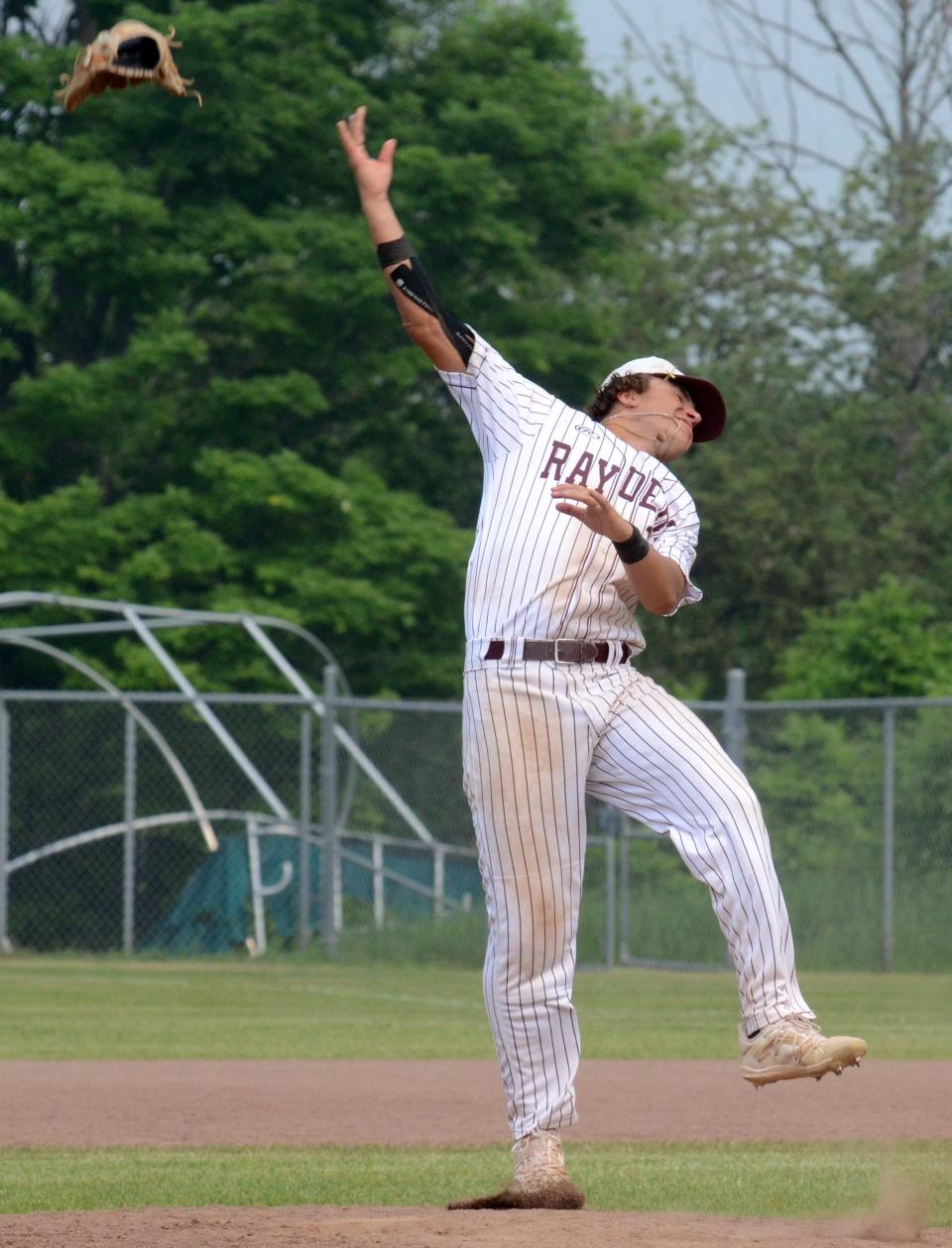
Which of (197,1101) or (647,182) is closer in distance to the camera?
(197,1101)

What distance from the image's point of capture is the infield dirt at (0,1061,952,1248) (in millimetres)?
4867

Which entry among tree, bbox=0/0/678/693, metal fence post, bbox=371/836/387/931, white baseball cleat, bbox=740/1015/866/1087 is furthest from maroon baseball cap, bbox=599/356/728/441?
tree, bbox=0/0/678/693

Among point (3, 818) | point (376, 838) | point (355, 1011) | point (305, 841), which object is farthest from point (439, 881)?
point (355, 1011)

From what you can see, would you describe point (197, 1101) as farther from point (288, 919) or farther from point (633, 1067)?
point (288, 919)

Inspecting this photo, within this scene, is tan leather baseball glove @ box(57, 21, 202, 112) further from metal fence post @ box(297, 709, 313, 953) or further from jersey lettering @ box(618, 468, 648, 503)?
metal fence post @ box(297, 709, 313, 953)

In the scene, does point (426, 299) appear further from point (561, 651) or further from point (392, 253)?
point (561, 651)

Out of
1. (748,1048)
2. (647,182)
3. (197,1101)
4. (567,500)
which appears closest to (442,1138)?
(197,1101)

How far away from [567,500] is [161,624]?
55.2 ft

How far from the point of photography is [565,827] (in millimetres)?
5465

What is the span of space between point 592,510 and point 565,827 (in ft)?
3.00

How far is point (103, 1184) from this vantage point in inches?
249

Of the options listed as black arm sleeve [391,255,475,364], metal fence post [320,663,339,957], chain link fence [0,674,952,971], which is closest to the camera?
black arm sleeve [391,255,475,364]

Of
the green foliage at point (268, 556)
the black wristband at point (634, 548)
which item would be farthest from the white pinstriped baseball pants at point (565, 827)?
the green foliage at point (268, 556)

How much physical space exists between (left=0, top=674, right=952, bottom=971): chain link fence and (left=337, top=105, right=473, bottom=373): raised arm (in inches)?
443
